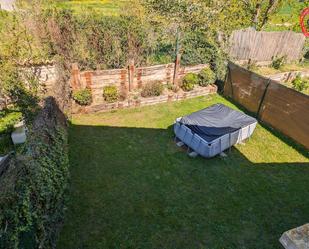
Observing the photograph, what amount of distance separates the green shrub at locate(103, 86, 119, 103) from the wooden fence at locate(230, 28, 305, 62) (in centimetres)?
830

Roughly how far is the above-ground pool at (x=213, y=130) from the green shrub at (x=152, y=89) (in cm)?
335

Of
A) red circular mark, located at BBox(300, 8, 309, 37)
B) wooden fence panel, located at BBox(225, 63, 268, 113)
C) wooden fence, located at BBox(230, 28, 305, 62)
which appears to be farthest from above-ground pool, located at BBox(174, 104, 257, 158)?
red circular mark, located at BBox(300, 8, 309, 37)

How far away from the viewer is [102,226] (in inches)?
233

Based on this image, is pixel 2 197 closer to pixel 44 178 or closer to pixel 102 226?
pixel 44 178

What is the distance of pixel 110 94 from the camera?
11.0m

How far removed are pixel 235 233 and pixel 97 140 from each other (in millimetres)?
5660

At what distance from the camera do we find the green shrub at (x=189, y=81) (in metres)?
12.4

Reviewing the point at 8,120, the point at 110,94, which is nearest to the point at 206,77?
the point at 110,94

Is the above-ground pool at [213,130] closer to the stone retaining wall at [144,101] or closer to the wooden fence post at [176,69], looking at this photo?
the stone retaining wall at [144,101]

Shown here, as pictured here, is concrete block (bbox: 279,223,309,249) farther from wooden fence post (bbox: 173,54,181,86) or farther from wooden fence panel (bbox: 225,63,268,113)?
wooden fence post (bbox: 173,54,181,86)

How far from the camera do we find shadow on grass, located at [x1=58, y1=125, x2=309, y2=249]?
577 centimetres

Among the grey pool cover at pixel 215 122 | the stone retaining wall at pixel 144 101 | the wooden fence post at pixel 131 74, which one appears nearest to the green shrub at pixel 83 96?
the stone retaining wall at pixel 144 101

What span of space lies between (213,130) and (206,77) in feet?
17.3

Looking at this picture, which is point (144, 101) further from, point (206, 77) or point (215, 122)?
point (215, 122)
